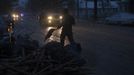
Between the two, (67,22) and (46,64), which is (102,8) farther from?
(46,64)

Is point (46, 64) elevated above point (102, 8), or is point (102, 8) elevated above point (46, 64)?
point (102, 8)

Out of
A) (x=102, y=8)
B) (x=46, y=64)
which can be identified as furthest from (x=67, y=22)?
(x=102, y=8)

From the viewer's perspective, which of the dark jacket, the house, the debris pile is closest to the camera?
the debris pile

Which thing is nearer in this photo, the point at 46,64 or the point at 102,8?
the point at 46,64

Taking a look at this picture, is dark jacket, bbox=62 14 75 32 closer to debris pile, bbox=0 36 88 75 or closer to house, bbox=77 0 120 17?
debris pile, bbox=0 36 88 75

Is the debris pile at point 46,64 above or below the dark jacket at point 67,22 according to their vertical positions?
below

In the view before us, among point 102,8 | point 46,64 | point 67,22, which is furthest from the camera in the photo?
point 102,8

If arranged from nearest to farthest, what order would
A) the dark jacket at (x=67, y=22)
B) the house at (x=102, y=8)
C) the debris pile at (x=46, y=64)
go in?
the debris pile at (x=46, y=64) → the dark jacket at (x=67, y=22) → the house at (x=102, y=8)

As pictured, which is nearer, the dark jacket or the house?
the dark jacket

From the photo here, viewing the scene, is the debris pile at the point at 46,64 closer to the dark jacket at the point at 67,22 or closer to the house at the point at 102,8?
the dark jacket at the point at 67,22

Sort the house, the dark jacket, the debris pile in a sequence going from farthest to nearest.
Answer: the house < the dark jacket < the debris pile

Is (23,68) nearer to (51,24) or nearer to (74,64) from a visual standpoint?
(74,64)

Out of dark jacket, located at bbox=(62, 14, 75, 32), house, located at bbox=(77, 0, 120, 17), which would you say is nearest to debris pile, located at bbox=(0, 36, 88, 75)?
dark jacket, located at bbox=(62, 14, 75, 32)

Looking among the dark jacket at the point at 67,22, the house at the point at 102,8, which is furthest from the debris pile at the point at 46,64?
the house at the point at 102,8
